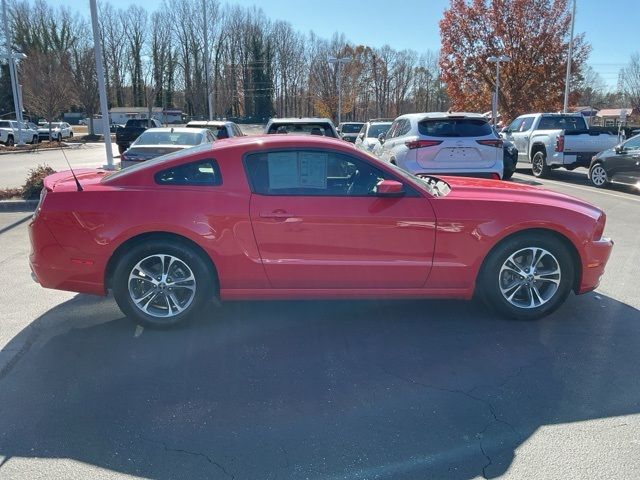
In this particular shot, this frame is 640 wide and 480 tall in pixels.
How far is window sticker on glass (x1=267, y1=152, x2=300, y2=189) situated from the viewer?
4.25 m

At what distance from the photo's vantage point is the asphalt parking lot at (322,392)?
2.69 m

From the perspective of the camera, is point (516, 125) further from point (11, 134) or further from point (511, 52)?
point (11, 134)

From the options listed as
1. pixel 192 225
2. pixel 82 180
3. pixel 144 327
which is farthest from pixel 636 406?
pixel 82 180

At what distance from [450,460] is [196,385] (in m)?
1.68

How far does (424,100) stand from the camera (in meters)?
79.4

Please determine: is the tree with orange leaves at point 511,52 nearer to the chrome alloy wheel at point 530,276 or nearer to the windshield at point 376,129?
the windshield at point 376,129

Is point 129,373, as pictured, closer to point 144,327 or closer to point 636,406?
point 144,327

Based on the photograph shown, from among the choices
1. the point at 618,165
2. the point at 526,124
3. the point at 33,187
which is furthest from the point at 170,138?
the point at 526,124

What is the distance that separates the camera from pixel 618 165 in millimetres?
12102

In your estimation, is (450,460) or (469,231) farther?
(469,231)

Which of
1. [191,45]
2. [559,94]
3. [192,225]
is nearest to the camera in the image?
[192,225]

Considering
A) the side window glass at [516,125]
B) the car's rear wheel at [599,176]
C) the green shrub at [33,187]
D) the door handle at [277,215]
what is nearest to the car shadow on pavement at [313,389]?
the door handle at [277,215]

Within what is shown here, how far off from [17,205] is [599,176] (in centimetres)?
1295

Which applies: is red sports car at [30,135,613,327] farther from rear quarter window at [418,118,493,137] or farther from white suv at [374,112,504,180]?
rear quarter window at [418,118,493,137]
